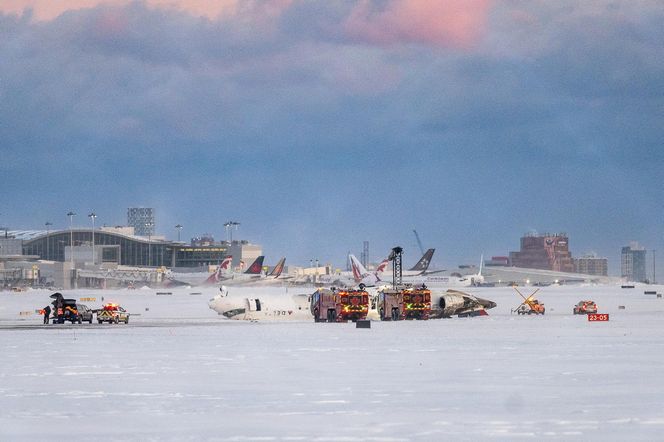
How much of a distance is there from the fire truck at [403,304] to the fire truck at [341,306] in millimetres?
3634

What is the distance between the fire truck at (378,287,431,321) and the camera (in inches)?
4284

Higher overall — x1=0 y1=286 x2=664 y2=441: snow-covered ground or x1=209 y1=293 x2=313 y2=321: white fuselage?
x1=209 y1=293 x2=313 y2=321: white fuselage

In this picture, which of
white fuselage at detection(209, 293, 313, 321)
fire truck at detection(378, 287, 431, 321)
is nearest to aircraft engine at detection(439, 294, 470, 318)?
fire truck at detection(378, 287, 431, 321)

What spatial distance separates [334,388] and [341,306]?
6344 cm

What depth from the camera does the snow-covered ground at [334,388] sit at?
3002 centimetres

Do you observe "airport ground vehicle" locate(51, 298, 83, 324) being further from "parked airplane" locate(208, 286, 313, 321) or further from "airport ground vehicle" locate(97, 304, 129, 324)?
"parked airplane" locate(208, 286, 313, 321)

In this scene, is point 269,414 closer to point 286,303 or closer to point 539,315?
point 286,303

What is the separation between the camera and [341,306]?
104m

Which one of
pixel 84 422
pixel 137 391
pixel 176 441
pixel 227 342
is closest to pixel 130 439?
pixel 176 441

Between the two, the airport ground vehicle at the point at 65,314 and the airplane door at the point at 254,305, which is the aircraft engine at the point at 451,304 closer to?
the airplane door at the point at 254,305

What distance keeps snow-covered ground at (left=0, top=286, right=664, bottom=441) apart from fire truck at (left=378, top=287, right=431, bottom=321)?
32.3 m

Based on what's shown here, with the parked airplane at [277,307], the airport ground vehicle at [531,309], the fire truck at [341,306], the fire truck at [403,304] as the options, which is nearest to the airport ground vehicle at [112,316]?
the parked airplane at [277,307]

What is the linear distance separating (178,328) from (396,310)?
2653 cm

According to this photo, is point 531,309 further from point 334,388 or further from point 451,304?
point 334,388
